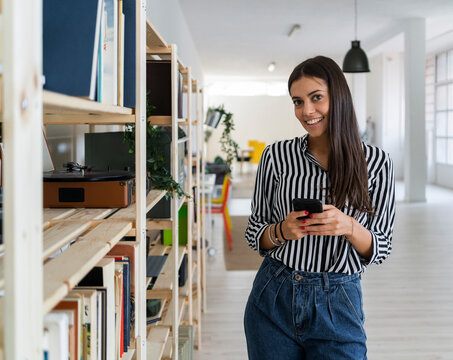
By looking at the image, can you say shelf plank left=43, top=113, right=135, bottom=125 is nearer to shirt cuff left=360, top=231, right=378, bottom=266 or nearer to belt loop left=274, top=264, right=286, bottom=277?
belt loop left=274, top=264, right=286, bottom=277

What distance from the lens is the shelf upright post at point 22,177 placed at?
584 mm

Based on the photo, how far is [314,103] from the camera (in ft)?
5.00

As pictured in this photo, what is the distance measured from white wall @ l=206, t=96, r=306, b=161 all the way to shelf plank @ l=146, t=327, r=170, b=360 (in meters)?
15.2

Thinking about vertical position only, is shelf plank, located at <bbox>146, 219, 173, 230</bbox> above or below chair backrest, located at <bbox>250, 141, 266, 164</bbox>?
below

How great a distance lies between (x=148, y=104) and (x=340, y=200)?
107cm

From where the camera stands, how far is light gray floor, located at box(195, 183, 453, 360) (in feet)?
11.0

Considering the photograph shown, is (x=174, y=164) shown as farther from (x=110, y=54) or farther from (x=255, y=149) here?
(x=255, y=149)

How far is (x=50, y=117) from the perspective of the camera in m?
1.43

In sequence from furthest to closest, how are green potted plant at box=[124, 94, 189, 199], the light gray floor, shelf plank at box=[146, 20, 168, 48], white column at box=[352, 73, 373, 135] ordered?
white column at box=[352, 73, 373, 135]
the light gray floor
green potted plant at box=[124, 94, 189, 199]
shelf plank at box=[146, 20, 168, 48]

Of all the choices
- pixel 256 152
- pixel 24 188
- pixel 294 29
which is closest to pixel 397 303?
pixel 24 188

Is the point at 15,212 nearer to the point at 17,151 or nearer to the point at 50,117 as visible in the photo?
the point at 17,151

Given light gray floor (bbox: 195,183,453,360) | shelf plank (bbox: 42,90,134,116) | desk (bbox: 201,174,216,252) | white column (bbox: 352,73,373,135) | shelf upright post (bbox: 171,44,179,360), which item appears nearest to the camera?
shelf plank (bbox: 42,90,134,116)

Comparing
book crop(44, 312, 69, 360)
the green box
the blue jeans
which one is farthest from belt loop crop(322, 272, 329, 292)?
the green box

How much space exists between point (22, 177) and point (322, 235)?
105 centimetres
